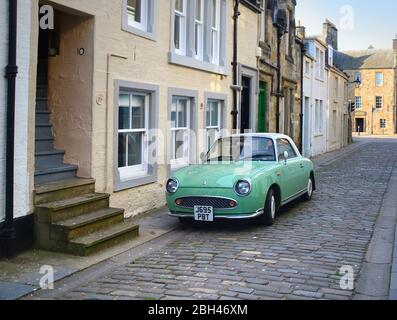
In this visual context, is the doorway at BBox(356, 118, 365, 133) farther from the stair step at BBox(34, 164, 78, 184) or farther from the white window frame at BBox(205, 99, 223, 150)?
the stair step at BBox(34, 164, 78, 184)

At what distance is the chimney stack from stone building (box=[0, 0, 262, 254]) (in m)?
39.2

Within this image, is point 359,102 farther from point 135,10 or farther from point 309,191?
point 135,10

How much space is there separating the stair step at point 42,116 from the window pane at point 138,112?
6.18ft

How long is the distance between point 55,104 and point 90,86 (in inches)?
29.5

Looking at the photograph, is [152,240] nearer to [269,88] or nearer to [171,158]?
[171,158]

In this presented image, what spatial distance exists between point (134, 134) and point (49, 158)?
2.26 meters

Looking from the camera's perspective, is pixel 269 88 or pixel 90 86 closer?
pixel 90 86

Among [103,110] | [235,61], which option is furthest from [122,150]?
[235,61]

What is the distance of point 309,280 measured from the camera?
20.1ft

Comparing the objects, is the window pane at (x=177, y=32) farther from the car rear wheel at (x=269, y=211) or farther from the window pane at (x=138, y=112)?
the car rear wheel at (x=269, y=211)

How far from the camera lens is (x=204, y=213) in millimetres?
8656
